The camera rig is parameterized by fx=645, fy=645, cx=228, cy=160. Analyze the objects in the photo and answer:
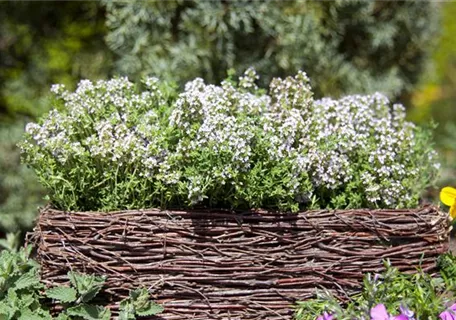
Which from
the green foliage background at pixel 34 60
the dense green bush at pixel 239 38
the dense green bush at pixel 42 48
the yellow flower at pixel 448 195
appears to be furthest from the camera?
the dense green bush at pixel 42 48

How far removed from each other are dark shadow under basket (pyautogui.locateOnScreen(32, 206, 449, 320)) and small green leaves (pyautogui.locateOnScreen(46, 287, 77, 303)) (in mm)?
77

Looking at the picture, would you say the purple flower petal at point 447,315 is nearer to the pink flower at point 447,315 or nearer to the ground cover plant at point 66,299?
the pink flower at point 447,315

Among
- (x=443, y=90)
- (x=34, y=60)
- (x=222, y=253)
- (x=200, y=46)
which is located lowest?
(x=222, y=253)

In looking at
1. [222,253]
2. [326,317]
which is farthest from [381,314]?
[222,253]

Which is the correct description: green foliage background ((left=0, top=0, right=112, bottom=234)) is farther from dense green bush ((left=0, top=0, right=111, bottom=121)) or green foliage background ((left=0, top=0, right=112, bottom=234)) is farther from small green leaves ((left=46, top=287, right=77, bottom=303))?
small green leaves ((left=46, top=287, right=77, bottom=303))

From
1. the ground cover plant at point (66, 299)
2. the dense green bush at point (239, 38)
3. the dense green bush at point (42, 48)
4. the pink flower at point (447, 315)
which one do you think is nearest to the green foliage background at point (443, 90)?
the dense green bush at point (239, 38)

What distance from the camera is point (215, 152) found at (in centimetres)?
182

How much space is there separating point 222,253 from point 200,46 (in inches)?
85.7

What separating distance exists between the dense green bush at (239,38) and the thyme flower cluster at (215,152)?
1617 mm

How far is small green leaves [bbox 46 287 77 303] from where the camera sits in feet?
5.97

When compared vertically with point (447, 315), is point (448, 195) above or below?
above

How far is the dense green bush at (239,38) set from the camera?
377 centimetres

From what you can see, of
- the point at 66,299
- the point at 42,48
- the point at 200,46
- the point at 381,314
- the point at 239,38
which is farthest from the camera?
the point at 42,48

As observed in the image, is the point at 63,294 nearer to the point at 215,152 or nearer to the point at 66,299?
the point at 66,299
